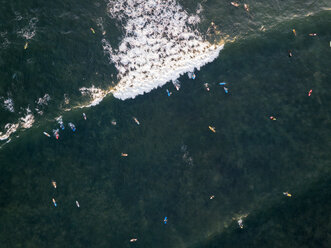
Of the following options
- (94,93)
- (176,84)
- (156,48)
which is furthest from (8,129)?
(176,84)

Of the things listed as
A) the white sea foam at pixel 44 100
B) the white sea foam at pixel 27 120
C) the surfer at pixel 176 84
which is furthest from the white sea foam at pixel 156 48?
the white sea foam at pixel 27 120

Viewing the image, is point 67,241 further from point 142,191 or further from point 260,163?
point 260,163

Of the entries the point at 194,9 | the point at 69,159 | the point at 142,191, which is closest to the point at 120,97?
the point at 69,159

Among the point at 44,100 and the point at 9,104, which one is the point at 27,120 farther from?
the point at 44,100

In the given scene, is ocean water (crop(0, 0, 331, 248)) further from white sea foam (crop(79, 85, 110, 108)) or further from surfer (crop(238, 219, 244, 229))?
surfer (crop(238, 219, 244, 229))

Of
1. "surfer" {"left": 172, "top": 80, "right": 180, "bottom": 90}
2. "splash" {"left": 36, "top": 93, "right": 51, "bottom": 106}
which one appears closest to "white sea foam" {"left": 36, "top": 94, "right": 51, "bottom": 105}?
"splash" {"left": 36, "top": 93, "right": 51, "bottom": 106}

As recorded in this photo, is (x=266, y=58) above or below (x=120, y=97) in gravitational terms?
above

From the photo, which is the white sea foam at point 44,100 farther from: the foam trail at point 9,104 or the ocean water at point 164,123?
the foam trail at point 9,104
